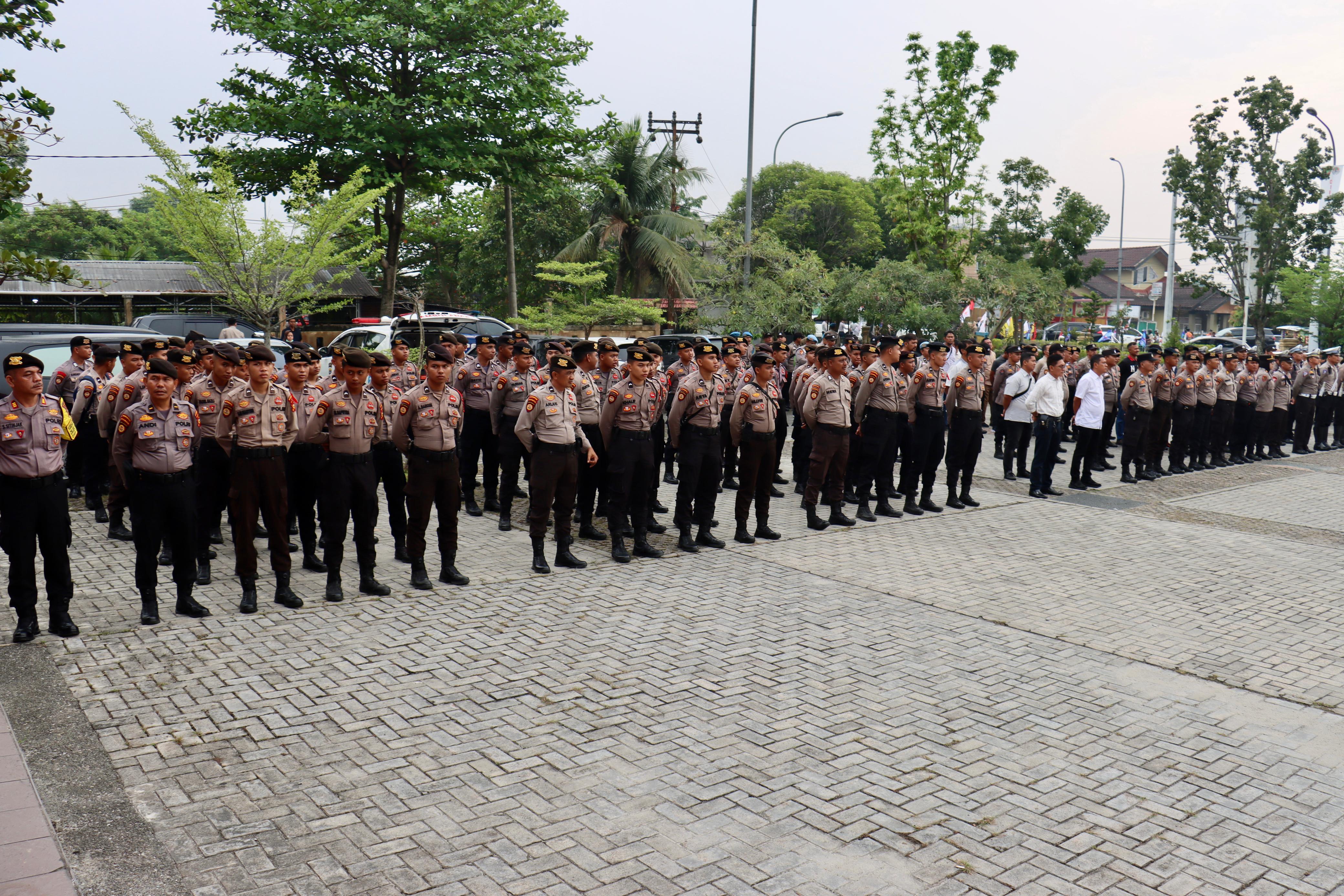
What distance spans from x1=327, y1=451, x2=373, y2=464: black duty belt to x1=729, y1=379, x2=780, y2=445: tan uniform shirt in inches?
140

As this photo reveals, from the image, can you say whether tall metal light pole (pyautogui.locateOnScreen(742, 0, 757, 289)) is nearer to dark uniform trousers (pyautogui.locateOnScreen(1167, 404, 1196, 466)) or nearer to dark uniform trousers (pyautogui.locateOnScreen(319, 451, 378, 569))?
dark uniform trousers (pyautogui.locateOnScreen(1167, 404, 1196, 466))

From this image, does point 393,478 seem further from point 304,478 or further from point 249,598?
point 249,598

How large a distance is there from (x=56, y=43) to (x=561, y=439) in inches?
178

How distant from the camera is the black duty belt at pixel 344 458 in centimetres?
716

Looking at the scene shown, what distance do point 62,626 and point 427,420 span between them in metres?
2.72

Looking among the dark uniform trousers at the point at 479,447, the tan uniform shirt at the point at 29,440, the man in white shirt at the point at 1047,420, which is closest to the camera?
the tan uniform shirt at the point at 29,440

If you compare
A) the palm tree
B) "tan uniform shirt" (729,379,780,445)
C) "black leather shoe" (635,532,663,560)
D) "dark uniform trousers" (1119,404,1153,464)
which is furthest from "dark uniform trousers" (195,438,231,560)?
the palm tree

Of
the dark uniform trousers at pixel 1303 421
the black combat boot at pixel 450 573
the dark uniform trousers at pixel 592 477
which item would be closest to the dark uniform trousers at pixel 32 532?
the black combat boot at pixel 450 573

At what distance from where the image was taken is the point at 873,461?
429 inches

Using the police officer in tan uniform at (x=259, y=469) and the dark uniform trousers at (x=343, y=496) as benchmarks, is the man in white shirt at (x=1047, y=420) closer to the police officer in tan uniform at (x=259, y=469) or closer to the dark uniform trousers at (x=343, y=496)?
the dark uniform trousers at (x=343, y=496)

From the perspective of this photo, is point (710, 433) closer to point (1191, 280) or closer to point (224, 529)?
point (224, 529)

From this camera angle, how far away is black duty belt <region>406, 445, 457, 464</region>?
24.7 feet

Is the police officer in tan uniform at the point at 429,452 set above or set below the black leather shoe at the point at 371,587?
above

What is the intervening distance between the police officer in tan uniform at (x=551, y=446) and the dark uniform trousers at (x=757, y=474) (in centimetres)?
169
